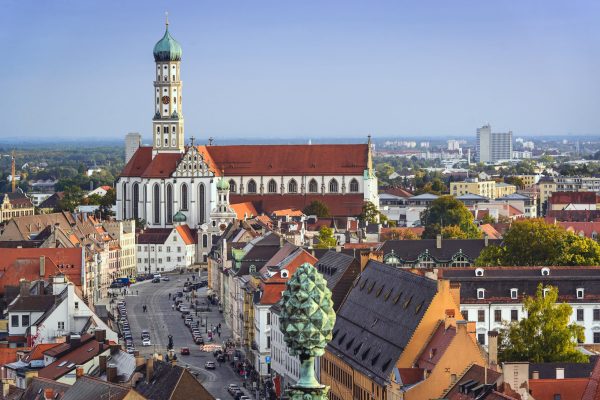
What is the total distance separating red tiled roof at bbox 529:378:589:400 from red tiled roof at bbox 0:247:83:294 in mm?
48598

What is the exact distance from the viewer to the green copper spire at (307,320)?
18.6 metres

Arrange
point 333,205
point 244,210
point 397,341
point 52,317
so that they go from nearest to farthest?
point 397,341
point 52,317
point 244,210
point 333,205

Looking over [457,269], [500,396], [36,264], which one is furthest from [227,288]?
[500,396]

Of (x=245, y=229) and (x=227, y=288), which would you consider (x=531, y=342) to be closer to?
(x=227, y=288)

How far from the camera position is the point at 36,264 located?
10281 centimetres

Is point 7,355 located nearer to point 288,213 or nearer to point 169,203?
point 288,213

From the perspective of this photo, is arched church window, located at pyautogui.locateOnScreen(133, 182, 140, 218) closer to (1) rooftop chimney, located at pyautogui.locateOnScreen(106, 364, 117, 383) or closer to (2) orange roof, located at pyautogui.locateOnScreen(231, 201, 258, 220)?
(2) orange roof, located at pyautogui.locateOnScreen(231, 201, 258, 220)

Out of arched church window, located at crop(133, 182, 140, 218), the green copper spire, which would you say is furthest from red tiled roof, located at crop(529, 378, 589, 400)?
arched church window, located at crop(133, 182, 140, 218)

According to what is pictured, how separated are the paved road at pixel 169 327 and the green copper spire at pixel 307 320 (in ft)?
212

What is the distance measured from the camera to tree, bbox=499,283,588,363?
226 feet

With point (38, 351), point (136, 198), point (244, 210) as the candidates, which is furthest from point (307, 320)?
point (136, 198)

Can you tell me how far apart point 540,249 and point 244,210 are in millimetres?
82397

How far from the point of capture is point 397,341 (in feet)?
215

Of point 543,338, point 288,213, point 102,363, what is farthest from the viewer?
point 288,213
